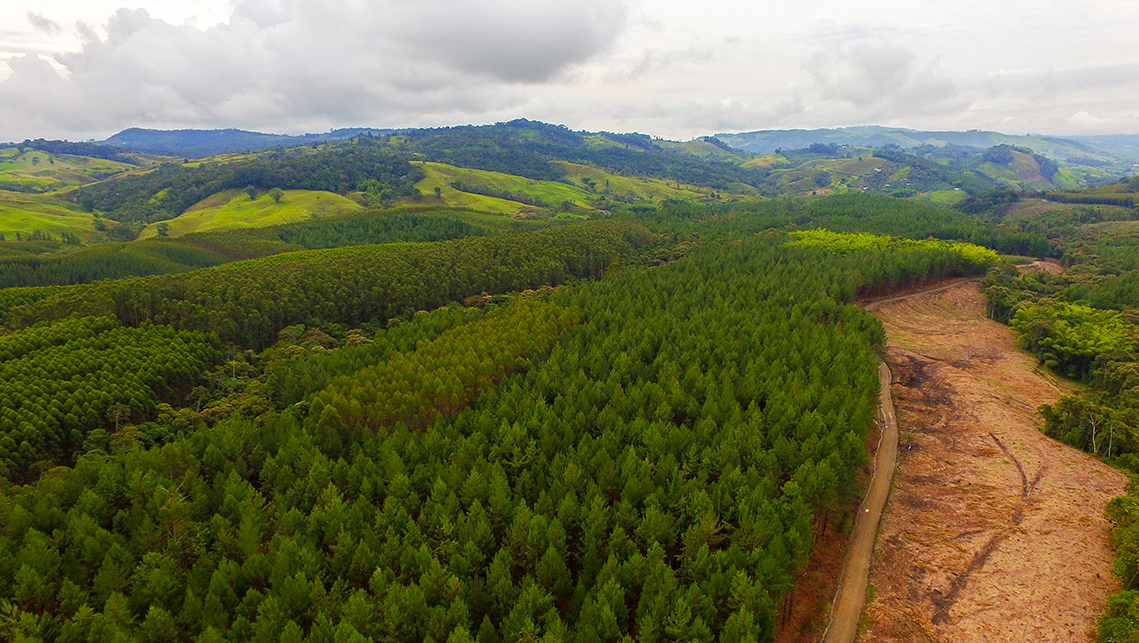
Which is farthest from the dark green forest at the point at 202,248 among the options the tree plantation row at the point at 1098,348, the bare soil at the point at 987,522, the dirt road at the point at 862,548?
the bare soil at the point at 987,522

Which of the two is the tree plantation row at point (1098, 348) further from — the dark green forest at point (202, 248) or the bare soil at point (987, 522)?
the dark green forest at point (202, 248)

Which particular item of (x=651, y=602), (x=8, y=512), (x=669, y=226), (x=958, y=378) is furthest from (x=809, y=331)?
(x=669, y=226)

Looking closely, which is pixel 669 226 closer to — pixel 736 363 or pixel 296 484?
pixel 736 363

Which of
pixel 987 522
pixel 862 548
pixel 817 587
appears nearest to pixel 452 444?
pixel 817 587

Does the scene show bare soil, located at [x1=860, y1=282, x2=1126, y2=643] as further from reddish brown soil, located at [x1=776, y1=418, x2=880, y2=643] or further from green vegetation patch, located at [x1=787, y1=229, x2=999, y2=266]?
green vegetation patch, located at [x1=787, y1=229, x2=999, y2=266]

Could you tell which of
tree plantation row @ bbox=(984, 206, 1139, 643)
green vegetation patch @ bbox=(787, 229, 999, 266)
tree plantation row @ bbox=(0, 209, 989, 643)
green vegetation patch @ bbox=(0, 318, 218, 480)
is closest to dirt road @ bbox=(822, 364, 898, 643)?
tree plantation row @ bbox=(0, 209, 989, 643)

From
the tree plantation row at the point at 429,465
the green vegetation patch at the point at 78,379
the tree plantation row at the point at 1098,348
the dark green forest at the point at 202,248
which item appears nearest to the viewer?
the tree plantation row at the point at 429,465

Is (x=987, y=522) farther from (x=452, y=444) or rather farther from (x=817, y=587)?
(x=452, y=444)
